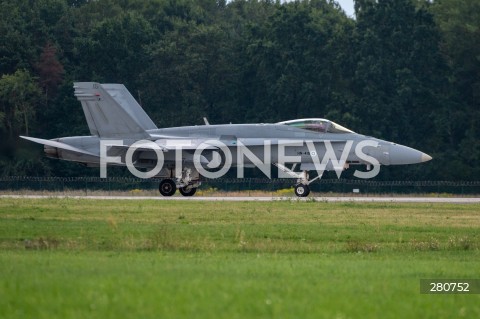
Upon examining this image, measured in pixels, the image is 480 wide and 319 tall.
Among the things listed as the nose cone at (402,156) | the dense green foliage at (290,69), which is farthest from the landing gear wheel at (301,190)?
the dense green foliage at (290,69)

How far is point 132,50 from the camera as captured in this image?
206 ft

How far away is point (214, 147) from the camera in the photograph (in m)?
35.0

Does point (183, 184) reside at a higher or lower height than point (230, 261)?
lower

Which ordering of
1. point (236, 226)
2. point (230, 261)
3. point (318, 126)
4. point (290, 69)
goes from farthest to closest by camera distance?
point (290, 69) < point (318, 126) < point (236, 226) < point (230, 261)

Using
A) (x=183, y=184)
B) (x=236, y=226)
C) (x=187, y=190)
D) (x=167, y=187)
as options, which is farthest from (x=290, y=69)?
(x=236, y=226)

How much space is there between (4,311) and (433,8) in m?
58.1

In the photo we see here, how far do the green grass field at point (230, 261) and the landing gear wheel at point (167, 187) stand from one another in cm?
672

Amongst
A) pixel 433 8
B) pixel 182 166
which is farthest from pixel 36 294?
pixel 433 8

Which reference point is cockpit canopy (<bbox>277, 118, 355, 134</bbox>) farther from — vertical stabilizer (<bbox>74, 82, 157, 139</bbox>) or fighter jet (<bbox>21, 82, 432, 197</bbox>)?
vertical stabilizer (<bbox>74, 82, 157, 139</bbox>)

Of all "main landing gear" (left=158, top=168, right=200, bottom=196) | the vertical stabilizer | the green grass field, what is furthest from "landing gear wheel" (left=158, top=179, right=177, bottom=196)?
the green grass field

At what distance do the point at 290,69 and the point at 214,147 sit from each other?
86.7ft

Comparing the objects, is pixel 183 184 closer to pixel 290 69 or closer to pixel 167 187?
pixel 167 187

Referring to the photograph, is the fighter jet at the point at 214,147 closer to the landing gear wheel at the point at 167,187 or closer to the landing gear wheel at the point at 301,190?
the landing gear wheel at the point at 301,190

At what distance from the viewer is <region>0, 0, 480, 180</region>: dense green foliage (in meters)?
57.1
